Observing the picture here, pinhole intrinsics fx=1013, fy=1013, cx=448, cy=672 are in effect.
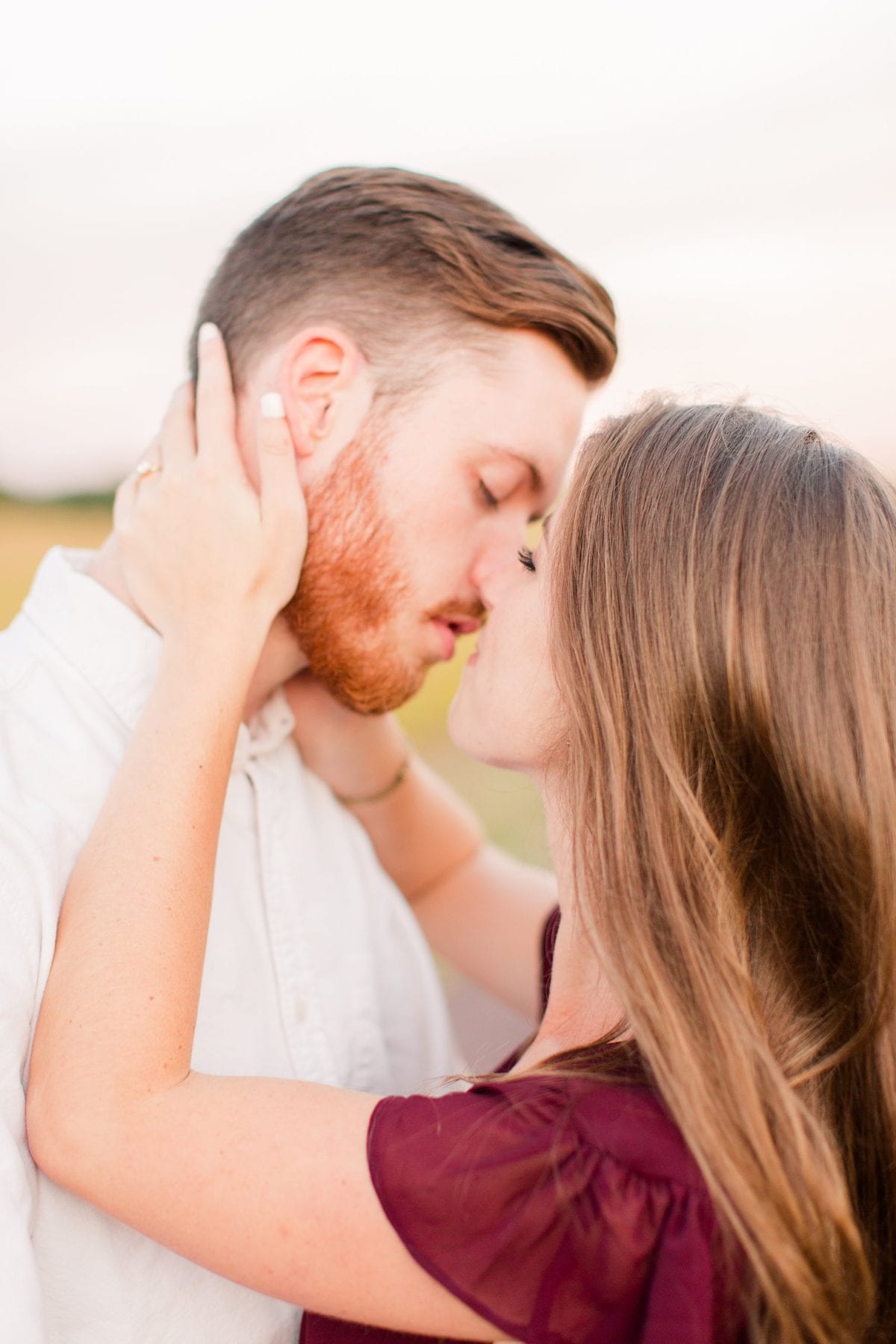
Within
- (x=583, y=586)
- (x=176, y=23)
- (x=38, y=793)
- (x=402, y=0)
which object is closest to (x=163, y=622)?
(x=38, y=793)

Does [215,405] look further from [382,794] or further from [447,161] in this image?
[447,161]

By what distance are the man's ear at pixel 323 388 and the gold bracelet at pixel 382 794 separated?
33.3 inches

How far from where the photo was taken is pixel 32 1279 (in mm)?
1196

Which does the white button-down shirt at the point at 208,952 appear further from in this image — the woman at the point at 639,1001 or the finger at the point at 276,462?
the finger at the point at 276,462

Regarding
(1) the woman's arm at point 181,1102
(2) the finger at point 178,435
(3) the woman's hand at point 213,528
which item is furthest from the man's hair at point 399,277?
(1) the woman's arm at point 181,1102

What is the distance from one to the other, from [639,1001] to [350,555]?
3.63 feet

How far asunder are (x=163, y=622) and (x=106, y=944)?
1.95 feet

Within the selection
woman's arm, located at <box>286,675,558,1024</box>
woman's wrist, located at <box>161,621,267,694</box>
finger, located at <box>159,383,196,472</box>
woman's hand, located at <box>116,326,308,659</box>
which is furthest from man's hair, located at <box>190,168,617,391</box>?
woman's arm, located at <box>286,675,558,1024</box>

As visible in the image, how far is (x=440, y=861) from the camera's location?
2635mm

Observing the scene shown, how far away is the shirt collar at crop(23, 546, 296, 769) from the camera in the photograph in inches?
69.6

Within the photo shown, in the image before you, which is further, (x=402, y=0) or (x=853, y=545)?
(x=402, y=0)

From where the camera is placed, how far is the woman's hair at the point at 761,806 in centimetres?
128

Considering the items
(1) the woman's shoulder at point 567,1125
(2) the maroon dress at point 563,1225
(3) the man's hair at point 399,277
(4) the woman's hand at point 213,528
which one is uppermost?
(3) the man's hair at point 399,277

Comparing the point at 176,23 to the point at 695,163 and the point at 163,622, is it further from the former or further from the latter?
the point at 163,622
